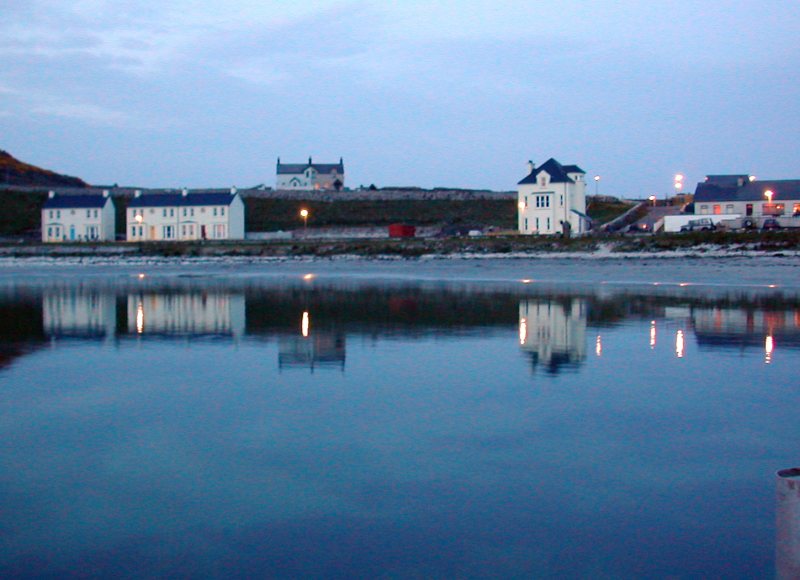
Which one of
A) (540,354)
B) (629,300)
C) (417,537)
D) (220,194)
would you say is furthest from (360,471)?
(220,194)

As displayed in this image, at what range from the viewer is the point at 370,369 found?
45.8ft

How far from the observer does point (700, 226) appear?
5550cm

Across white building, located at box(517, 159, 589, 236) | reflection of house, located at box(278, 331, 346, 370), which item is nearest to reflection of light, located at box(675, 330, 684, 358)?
reflection of house, located at box(278, 331, 346, 370)

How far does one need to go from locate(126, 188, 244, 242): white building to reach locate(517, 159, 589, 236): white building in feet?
84.8

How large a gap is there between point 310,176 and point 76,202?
153 ft

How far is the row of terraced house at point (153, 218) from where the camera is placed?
76188mm

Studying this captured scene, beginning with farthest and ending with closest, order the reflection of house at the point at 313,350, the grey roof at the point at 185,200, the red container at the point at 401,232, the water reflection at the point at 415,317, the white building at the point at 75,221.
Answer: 1. the white building at the point at 75,221
2. the grey roof at the point at 185,200
3. the red container at the point at 401,232
4. the water reflection at the point at 415,317
5. the reflection of house at the point at 313,350

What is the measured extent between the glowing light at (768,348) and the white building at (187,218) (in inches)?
2498

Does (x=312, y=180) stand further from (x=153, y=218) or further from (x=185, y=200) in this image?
(x=153, y=218)

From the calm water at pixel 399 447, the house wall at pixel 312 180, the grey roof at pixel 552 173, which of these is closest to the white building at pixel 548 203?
the grey roof at pixel 552 173

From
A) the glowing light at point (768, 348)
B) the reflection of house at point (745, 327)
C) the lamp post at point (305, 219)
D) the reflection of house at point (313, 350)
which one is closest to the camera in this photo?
the glowing light at point (768, 348)

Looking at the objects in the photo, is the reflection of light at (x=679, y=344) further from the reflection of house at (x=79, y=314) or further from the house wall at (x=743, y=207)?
the house wall at (x=743, y=207)

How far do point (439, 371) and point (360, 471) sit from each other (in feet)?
17.6

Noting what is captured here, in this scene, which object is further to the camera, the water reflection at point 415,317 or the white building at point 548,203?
the white building at point 548,203
